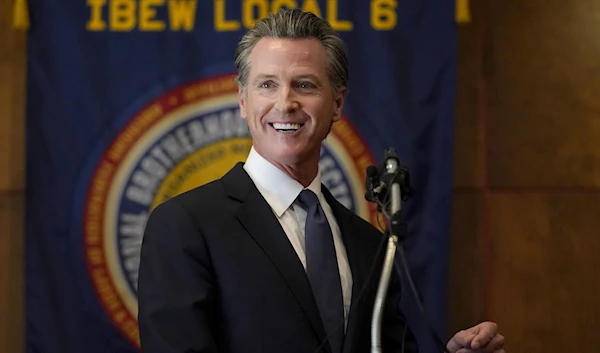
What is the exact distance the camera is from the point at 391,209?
109 cm

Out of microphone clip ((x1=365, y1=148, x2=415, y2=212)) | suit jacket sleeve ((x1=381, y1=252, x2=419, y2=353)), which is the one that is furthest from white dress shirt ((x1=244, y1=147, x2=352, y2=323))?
microphone clip ((x1=365, y1=148, x2=415, y2=212))

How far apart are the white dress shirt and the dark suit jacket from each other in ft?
0.15

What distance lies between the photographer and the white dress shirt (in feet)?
4.89

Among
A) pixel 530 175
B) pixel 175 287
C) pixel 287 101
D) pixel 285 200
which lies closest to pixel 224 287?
pixel 175 287

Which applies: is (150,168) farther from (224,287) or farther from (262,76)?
(224,287)

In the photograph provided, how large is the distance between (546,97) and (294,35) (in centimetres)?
147

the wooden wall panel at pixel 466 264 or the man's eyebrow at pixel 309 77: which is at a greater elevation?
the man's eyebrow at pixel 309 77

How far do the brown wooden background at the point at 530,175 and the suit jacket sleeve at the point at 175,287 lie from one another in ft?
5.06

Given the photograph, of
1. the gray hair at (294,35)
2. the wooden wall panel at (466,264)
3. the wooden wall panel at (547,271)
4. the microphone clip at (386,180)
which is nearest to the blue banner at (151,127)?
the wooden wall panel at (466,264)

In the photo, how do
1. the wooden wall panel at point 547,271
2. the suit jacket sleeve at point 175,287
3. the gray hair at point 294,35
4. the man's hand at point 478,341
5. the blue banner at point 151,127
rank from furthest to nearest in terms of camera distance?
the wooden wall panel at point 547,271 → the blue banner at point 151,127 → the gray hair at point 294,35 → the man's hand at point 478,341 → the suit jacket sleeve at point 175,287

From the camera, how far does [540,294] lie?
2709 millimetres

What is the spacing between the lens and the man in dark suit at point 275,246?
134 cm

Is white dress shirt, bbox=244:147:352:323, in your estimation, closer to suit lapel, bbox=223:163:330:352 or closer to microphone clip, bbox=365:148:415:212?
suit lapel, bbox=223:163:330:352

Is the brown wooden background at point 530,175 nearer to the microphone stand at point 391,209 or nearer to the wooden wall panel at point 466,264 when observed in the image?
the wooden wall panel at point 466,264
